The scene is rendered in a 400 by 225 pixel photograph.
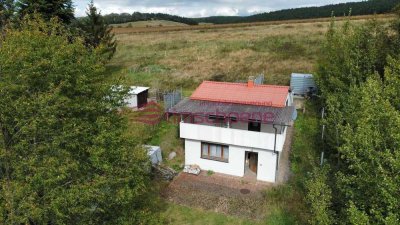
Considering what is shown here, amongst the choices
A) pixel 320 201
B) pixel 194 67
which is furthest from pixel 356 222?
pixel 194 67

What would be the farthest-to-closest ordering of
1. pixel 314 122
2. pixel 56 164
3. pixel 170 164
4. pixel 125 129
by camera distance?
pixel 314 122, pixel 170 164, pixel 125 129, pixel 56 164

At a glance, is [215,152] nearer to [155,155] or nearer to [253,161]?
[253,161]

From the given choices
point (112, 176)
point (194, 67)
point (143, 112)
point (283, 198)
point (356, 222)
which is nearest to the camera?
point (356, 222)

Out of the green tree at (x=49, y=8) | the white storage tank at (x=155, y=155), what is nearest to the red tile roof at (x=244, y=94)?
the white storage tank at (x=155, y=155)

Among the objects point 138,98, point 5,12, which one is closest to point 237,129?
point 138,98

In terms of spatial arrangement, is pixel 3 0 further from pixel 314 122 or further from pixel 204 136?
pixel 314 122

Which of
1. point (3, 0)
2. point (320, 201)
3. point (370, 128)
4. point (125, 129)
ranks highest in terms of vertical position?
point (3, 0)

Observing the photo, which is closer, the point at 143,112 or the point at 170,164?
the point at 170,164
